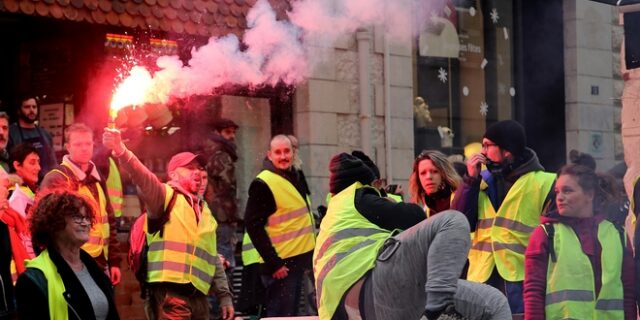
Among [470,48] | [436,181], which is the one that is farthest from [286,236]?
[470,48]

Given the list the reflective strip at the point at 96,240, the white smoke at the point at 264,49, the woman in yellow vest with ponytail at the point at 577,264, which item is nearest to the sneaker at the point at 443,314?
the woman in yellow vest with ponytail at the point at 577,264

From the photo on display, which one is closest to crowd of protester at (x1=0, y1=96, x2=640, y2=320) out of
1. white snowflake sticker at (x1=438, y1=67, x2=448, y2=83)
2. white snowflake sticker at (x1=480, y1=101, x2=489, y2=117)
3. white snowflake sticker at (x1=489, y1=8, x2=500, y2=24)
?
white snowflake sticker at (x1=438, y1=67, x2=448, y2=83)

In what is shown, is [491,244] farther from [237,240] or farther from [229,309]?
[237,240]

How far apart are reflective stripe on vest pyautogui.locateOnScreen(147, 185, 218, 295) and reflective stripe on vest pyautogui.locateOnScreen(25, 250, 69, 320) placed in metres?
2.86

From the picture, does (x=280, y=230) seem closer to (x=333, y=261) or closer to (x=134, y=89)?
(x=134, y=89)

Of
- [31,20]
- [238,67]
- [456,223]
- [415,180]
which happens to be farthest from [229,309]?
[31,20]

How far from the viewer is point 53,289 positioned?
6484 millimetres

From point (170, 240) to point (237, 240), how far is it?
4.04 m

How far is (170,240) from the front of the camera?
9.53 m

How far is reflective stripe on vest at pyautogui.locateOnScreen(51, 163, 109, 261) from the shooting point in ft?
33.1

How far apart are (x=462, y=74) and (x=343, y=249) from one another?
10.9 m

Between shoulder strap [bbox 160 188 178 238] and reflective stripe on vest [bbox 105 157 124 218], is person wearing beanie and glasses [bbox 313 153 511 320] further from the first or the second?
reflective stripe on vest [bbox 105 157 124 218]

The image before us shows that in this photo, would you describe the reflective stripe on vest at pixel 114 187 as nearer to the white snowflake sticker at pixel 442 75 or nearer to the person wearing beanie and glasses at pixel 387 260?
the person wearing beanie and glasses at pixel 387 260

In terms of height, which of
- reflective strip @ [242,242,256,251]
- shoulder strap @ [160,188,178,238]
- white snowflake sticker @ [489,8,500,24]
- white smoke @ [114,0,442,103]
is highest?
white snowflake sticker @ [489,8,500,24]
